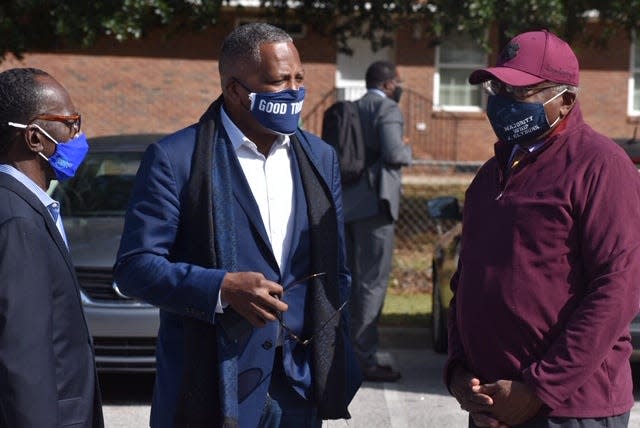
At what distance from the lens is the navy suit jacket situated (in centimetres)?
339

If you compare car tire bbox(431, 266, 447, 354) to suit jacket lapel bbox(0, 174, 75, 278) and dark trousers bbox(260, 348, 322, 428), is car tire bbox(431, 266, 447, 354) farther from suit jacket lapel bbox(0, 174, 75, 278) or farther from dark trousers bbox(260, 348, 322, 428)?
suit jacket lapel bbox(0, 174, 75, 278)

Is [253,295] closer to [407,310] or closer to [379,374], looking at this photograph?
[379,374]

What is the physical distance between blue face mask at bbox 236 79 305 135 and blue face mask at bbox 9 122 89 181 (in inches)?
22.6

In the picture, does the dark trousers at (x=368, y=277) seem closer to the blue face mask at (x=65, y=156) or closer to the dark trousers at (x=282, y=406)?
the dark trousers at (x=282, y=406)

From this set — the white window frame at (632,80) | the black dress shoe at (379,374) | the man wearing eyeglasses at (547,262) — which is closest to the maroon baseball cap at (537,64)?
the man wearing eyeglasses at (547,262)

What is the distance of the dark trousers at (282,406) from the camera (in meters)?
3.59

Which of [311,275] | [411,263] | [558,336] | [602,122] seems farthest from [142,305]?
[602,122]

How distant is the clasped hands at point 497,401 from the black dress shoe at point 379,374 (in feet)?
14.6

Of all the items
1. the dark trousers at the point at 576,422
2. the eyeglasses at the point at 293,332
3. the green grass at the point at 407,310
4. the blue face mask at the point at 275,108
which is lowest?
the green grass at the point at 407,310

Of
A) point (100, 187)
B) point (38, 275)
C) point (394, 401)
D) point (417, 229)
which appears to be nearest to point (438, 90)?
point (417, 229)

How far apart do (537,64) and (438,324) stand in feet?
18.3

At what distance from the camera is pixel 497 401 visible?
325cm

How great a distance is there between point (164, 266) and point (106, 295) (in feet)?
13.3

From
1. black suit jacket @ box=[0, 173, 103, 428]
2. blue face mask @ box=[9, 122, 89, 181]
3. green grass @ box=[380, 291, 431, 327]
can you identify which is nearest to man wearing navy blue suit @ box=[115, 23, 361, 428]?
blue face mask @ box=[9, 122, 89, 181]
